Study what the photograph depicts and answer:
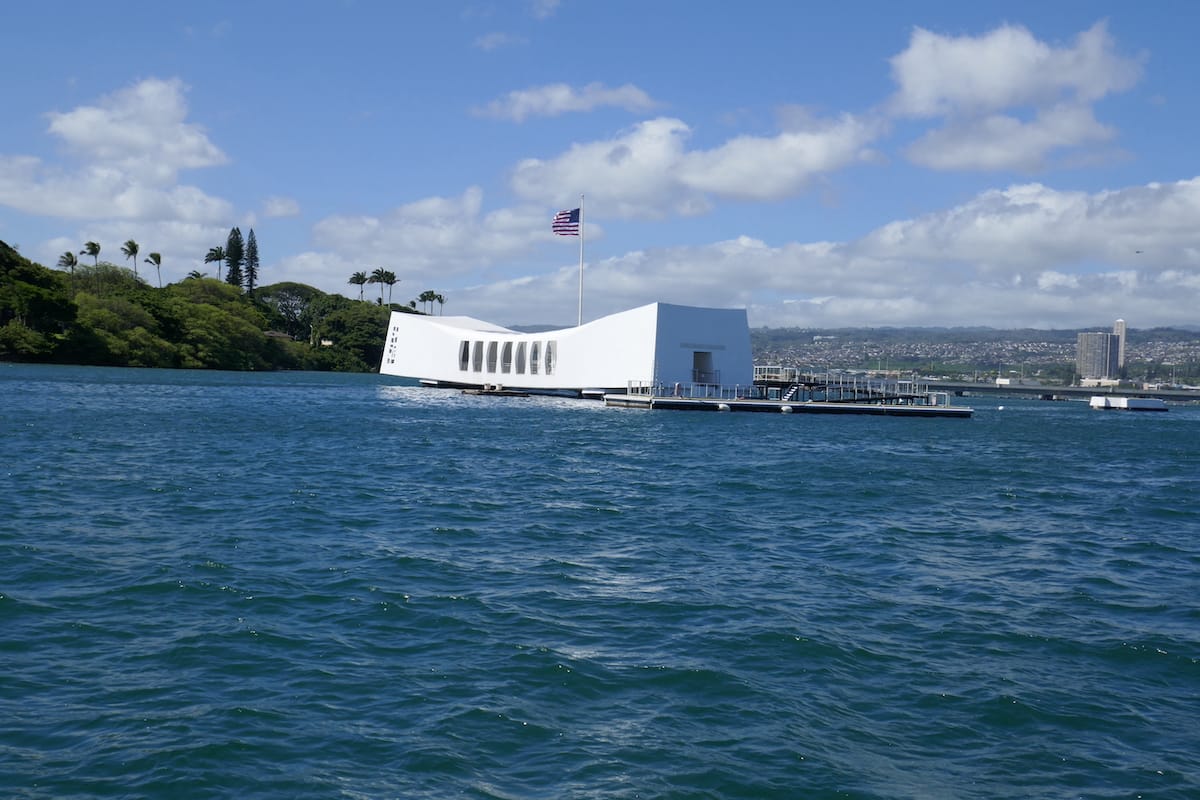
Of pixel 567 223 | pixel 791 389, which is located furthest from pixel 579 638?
pixel 791 389

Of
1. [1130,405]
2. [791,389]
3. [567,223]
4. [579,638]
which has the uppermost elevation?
[567,223]

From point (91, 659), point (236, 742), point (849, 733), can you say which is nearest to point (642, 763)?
point (849, 733)

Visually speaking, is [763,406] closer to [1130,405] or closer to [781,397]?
[781,397]

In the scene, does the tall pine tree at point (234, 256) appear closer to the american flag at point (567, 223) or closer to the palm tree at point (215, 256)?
the palm tree at point (215, 256)

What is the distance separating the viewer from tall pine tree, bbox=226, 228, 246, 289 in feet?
409

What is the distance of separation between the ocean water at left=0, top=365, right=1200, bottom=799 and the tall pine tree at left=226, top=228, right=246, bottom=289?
111462 mm

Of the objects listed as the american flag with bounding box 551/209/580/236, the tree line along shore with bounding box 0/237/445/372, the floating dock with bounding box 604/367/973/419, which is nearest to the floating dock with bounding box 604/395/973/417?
the floating dock with bounding box 604/367/973/419

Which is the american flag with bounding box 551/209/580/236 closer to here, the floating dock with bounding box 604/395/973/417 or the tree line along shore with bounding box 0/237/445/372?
the floating dock with bounding box 604/395/973/417

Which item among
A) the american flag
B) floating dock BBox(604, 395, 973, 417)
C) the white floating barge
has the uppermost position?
the american flag

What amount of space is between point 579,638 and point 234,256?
126 meters

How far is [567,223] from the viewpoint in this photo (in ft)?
177

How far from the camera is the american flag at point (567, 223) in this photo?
2121 inches

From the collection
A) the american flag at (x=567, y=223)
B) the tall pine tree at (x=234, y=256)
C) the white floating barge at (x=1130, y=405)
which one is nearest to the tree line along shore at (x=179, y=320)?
the tall pine tree at (x=234, y=256)

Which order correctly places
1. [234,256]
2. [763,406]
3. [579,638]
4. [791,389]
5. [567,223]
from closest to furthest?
[579,638] < [763,406] < [567,223] < [791,389] < [234,256]
